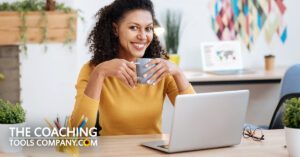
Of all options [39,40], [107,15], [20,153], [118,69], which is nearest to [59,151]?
[20,153]

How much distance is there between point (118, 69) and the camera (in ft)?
7.55

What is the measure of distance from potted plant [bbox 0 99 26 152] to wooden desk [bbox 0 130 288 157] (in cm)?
4

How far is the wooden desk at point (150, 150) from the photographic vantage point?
198cm

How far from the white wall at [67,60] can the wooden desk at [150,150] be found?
7.20ft

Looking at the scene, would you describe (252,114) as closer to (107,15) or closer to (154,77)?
(107,15)

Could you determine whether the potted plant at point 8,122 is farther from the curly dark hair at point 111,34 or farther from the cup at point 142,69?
the curly dark hair at point 111,34

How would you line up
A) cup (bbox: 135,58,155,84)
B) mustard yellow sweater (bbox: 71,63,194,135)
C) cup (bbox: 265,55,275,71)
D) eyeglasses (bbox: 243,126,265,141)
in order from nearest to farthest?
cup (bbox: 135,58,155,84), eyeglasses (bbox: 243,126,265,141), mustard yellow sweater (bbox: 71,63,194,135), cup (bbox: 265,55,275,71)

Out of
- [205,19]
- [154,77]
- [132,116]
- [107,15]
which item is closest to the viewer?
Answer: [154,77]

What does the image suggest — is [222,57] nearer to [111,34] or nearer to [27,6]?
[27,6]

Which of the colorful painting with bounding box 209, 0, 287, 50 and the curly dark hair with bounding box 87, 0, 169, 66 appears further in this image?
the colorful painting with bounding box 209, 0, 287, 50

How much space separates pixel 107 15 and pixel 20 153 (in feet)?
3.10

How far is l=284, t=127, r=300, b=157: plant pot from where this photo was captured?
192cm

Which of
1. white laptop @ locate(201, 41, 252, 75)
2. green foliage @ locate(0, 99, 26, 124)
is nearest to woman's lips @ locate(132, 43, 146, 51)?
green foliage @ locate(0, 99, 26, 124)

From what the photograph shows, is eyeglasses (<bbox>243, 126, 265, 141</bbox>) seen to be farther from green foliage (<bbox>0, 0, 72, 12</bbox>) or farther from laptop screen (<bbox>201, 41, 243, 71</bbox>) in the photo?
green foliage (<bbox>0, 0, 72, 12</bbox>)
